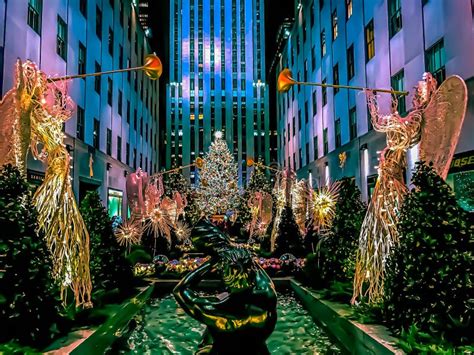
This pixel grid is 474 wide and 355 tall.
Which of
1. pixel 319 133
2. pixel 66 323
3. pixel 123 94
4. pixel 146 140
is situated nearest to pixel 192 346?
pixel 66 323

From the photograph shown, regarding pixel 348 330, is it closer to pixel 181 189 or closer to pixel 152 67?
pixel 152 67

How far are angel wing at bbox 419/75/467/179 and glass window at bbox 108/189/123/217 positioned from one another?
82.3ft

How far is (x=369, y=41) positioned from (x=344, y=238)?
16.1 m

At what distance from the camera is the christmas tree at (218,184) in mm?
31688

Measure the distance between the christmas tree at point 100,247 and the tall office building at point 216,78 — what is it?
68.3 m

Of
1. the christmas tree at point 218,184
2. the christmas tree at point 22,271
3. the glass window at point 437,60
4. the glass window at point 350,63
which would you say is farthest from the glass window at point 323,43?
the christmas tree at point 22,271

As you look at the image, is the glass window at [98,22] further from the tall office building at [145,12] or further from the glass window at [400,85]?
the tall office building at [145,12]

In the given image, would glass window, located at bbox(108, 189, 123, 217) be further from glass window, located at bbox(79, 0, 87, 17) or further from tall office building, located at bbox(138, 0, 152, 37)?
tall office building, located at bbox(138, 0, 152, 37)

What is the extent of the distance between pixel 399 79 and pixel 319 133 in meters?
14.6

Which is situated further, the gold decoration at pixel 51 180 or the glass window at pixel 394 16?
the glass window at pixel 394 16

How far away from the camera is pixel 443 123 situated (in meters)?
6.65

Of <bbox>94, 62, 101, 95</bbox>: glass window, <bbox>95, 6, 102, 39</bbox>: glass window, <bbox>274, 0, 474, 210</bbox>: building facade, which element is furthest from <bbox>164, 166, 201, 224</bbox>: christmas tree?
<bbox>95, 6, 102, 39</bbox>: glass window

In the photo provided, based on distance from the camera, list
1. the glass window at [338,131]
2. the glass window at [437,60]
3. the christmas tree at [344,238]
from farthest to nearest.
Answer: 1. the glass window at [338,131]
2. the glass window at [437,60]
3. the christmas tree at [344,238]

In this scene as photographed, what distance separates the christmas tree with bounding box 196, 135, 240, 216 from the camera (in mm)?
31688
